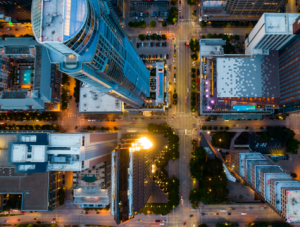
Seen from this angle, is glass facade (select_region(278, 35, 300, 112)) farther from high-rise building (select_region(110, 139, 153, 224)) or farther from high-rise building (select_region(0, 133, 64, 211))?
high-rise building (select_region(0, 133, 64, 211))

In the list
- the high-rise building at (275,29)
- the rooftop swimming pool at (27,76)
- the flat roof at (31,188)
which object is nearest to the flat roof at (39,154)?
the flat roof at (31,188)

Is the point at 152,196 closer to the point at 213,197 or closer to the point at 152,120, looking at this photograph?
the point at 213,197

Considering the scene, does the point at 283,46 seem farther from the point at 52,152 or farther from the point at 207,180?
the point at 52,152

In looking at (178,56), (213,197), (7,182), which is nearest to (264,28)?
(178,56)

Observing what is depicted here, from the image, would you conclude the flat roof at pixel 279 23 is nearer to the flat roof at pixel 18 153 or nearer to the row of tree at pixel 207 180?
the row of tree at pixel 207 180

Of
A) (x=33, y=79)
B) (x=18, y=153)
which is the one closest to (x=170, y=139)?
(x=18, y=153)

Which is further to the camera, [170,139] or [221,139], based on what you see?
[170,139]
